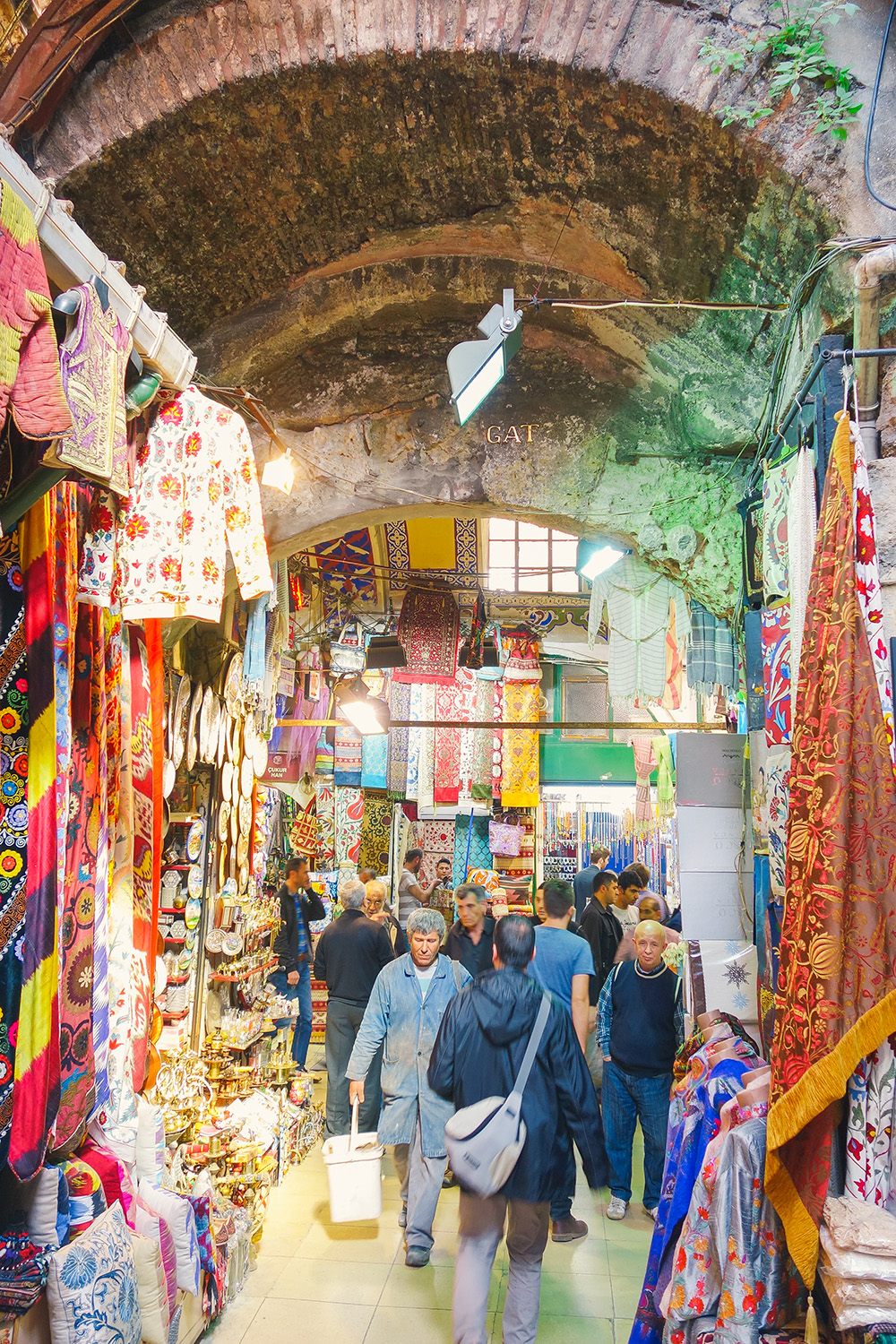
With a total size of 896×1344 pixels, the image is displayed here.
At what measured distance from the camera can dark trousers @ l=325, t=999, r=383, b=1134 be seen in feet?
18.4

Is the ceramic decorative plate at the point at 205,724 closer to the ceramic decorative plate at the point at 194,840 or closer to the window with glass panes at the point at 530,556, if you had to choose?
the ceramic decorative plate at the point at 194,840

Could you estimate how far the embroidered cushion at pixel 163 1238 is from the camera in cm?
320

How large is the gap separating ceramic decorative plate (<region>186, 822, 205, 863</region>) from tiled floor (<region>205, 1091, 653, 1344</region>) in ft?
6.43

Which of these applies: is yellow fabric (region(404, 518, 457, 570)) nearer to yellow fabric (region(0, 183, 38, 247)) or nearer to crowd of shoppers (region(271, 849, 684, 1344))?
crowd of shoppers (region(271, 849, 684, 1344))

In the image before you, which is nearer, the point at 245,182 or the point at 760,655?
the point at 760,655

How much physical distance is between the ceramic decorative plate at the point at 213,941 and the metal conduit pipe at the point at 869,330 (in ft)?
14.6

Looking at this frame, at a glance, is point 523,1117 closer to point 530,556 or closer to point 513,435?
point 513,435

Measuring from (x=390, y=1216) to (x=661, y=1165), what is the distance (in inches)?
57.5

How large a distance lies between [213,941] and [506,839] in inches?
273

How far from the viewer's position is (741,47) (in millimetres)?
3336

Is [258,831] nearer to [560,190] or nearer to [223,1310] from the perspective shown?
[223,1310]

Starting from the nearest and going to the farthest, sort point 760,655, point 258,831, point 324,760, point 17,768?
1. point 17,768
2. point 760,655
3. point 258,831
4. point 324,760

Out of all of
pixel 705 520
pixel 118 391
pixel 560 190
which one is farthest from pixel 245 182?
pixel 705 520

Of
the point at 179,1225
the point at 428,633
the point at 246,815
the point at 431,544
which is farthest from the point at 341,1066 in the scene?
the point at 431,544
